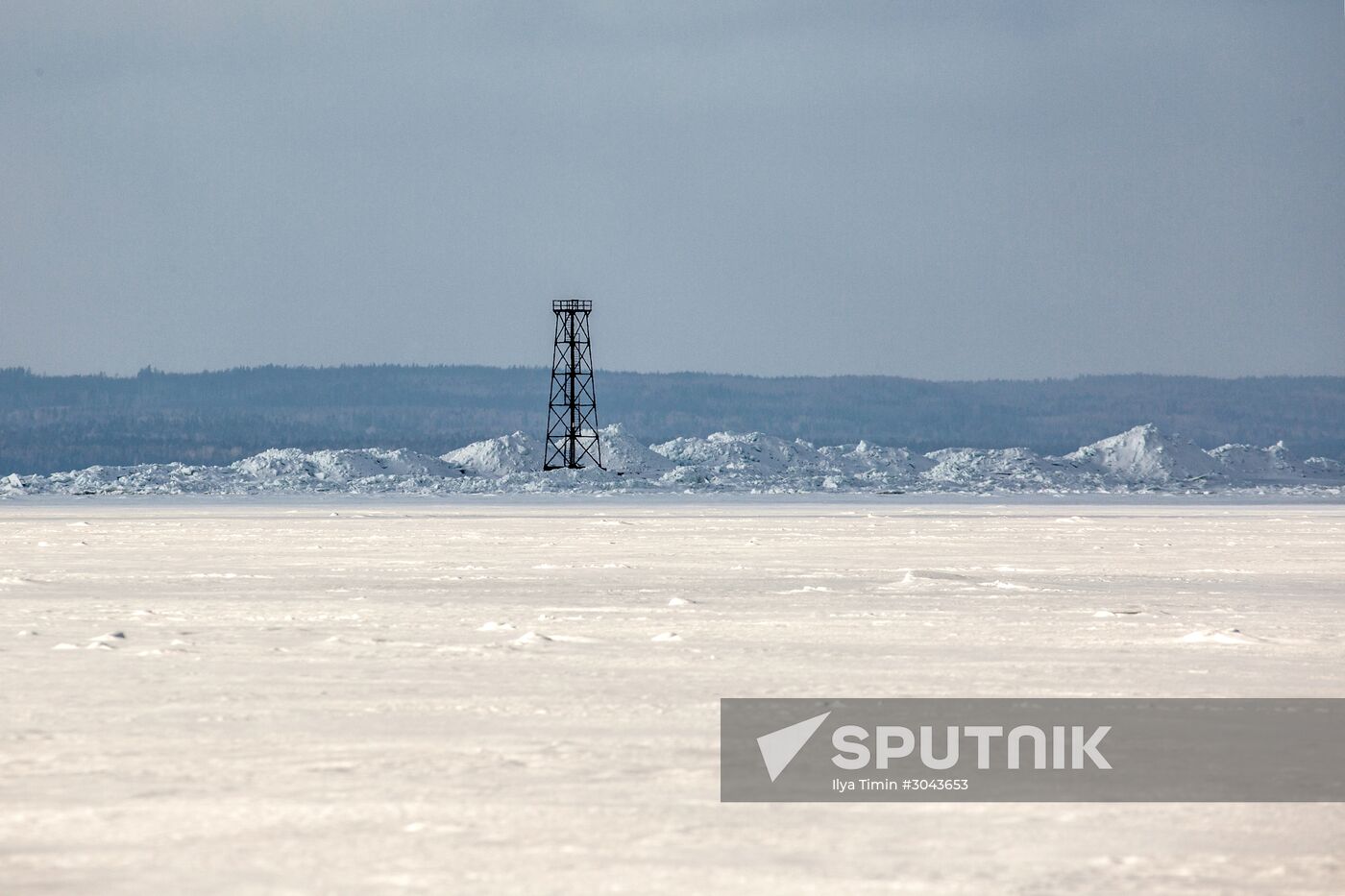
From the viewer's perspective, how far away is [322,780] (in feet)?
23.4

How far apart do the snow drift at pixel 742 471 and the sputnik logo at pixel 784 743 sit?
222ft

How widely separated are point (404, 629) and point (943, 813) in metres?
7.34

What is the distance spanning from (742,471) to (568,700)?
82215mm

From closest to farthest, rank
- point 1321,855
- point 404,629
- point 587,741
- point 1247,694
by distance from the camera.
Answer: point 1321,855 → point 587,741 → point 1247,694 → point 404,629

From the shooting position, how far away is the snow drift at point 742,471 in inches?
3159

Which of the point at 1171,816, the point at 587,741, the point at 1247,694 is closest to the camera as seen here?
the point at 1171,816

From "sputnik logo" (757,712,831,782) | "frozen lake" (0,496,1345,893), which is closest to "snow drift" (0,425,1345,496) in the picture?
"frozen lake" (0,496,1345,893)

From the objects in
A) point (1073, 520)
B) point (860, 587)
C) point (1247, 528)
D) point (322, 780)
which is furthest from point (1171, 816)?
point (1073, 520)

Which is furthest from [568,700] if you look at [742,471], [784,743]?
[742,471]

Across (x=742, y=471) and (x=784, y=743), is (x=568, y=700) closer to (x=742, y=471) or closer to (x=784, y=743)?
(x=784, y=743)

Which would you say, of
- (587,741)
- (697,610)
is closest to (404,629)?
(697,610)

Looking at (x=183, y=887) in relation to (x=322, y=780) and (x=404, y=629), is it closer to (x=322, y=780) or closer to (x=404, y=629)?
(x=322, y=780)

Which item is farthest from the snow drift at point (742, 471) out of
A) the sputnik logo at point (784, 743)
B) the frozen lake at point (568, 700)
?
the sputnik logo at point (784, 743)

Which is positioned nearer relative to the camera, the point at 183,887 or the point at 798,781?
the point at 183,887
